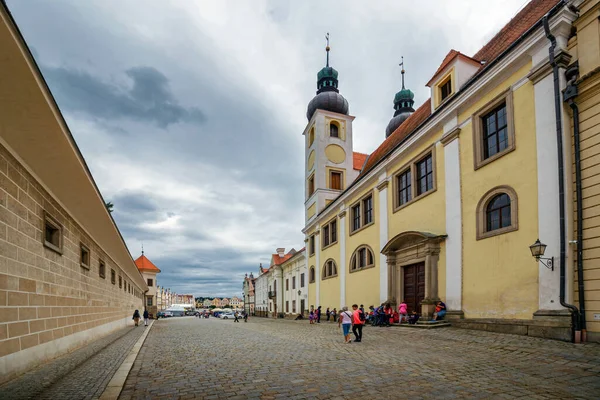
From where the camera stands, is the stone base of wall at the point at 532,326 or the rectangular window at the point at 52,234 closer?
the rectangular window at the point at 52,234

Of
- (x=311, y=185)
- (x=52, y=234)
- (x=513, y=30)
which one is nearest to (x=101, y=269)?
(x=52, y=234)

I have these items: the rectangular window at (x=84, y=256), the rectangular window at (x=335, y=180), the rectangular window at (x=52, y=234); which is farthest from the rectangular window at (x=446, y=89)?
the rectangular window at (x=335, y=180)

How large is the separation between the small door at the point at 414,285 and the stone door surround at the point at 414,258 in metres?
0.28

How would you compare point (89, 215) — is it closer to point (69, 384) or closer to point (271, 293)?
point (69, 384)

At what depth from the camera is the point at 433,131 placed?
731 inches

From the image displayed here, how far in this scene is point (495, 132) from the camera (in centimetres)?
1493

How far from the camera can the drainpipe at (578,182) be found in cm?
1039

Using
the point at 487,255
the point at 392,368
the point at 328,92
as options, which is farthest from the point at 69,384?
the point at 328,92

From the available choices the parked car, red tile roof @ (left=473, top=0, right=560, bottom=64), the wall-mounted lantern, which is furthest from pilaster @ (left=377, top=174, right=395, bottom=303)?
the parked car

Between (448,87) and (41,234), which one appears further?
(448,87)

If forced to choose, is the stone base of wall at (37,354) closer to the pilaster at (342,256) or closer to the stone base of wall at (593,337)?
the stone base of wall at (593,337)

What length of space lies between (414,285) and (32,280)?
53.7 feet

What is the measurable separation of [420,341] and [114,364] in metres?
8.45

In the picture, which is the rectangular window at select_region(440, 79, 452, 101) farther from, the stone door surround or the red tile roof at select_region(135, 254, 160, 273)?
the red tile roof at select_region(135, 254, 160, 273)
